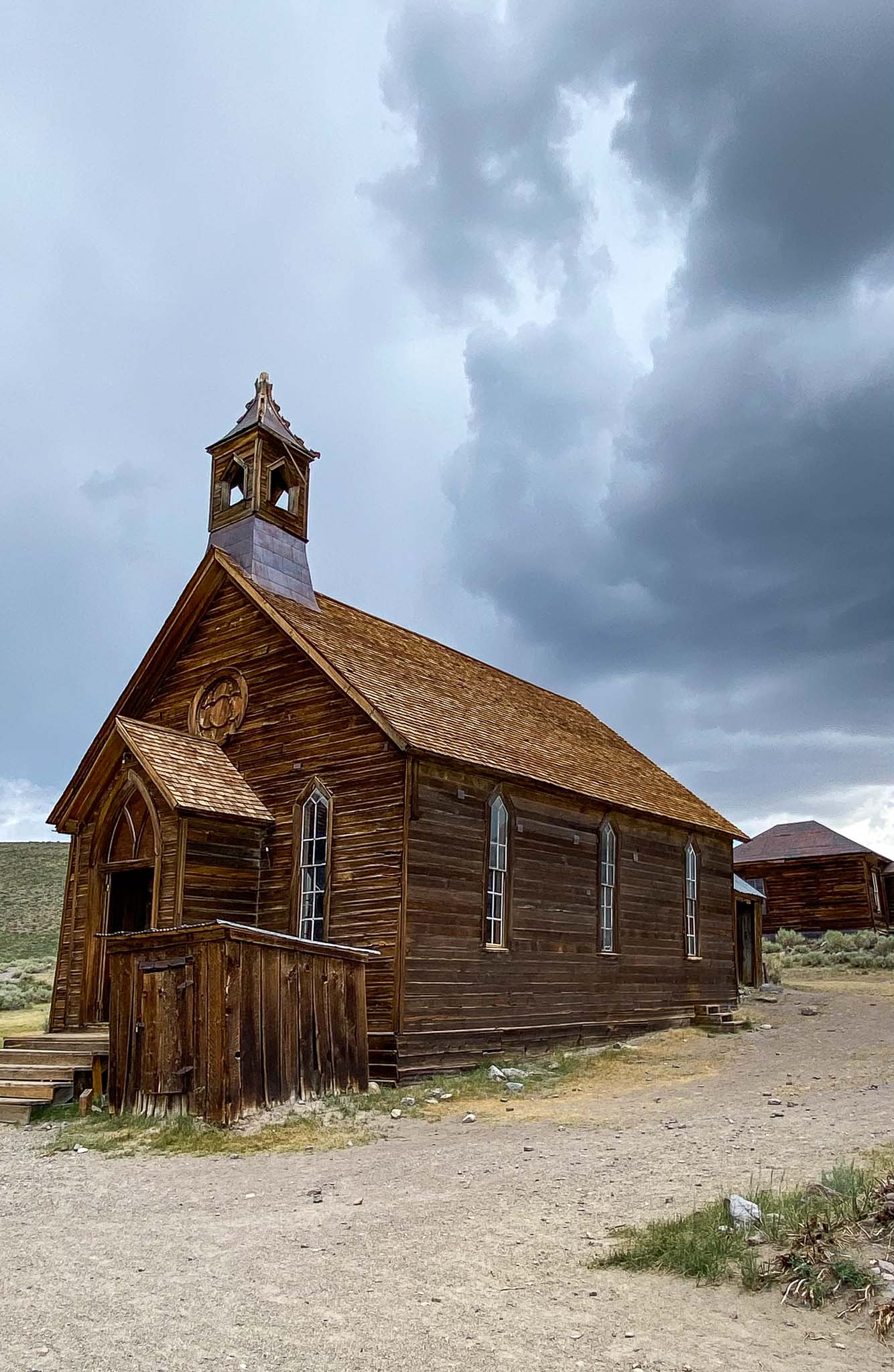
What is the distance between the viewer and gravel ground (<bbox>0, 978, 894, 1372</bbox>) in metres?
5.80

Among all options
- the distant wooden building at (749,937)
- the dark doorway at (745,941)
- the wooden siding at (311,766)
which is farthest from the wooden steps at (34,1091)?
the dark doorway at (745,941)

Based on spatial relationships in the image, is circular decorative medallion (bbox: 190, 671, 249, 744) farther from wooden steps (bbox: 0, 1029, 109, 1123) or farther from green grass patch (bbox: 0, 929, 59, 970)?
green grass patch (bbox: 0, 929, 59, 970)

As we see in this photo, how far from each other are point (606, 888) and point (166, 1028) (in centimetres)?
1029

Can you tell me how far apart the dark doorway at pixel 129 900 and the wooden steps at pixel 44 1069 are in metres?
2.02

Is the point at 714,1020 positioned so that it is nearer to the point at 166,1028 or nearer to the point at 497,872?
the point at 497,872

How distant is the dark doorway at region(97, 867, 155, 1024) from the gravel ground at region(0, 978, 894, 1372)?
207 inches

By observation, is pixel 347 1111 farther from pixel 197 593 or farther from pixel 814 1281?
pixel 197 593

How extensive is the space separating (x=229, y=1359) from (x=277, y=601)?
14895 millimetres

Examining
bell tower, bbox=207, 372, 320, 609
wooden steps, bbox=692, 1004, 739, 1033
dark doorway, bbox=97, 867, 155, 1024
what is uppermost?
bell tower, bbox=207, 372, 320, 609

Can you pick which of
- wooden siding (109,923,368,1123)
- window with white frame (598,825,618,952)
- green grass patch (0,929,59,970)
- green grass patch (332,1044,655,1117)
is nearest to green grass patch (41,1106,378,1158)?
wooden siding (109,923,368,1123)

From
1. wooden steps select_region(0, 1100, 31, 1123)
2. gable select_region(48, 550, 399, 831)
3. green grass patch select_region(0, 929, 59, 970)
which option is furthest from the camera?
green grass patch select_region(0, 929, 59, 970)

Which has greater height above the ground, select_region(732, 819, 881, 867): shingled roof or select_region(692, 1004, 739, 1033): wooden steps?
select_region(732, 819, 881, 867): shingled roof

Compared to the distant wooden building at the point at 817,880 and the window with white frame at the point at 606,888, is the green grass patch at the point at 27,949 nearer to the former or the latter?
the window with white frame at the point at 606,888

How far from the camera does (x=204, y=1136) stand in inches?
478
